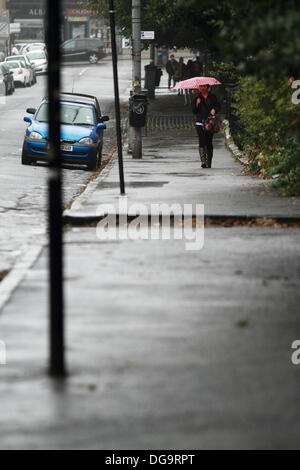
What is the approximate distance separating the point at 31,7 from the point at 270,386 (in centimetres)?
9526

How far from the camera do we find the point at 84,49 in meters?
82.4

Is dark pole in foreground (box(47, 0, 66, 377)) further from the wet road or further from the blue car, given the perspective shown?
the blue car

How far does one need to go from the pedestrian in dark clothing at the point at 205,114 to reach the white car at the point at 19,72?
34624 millimetres

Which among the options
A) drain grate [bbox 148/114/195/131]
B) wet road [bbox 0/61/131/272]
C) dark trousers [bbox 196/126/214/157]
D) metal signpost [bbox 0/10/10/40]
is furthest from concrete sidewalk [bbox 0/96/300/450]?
metal signpost [bbox 0/10/10/40]

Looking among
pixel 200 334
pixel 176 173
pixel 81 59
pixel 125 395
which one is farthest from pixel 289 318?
pixel 81 59

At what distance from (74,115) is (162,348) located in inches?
844

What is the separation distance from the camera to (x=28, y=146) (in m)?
27.9

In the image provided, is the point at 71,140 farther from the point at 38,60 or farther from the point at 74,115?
the point at 38,60

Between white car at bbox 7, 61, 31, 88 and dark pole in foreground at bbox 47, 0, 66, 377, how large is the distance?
5245 centimetres

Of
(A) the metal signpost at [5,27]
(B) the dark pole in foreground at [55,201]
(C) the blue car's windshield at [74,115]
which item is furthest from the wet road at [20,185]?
(A) the metal signpost at [5,27]

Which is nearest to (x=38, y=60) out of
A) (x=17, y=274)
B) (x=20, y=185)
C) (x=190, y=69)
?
(x=190, y=69)

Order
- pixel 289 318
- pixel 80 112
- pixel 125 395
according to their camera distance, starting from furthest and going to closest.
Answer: pixel 80 112
pixel 289 318
pixel 125 395

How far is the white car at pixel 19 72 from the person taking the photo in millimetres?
60344

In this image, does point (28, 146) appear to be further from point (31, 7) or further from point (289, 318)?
point (31, 7)
